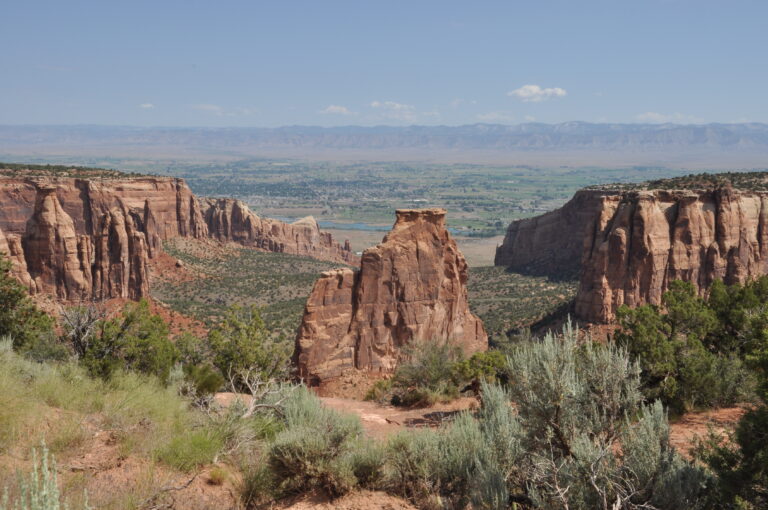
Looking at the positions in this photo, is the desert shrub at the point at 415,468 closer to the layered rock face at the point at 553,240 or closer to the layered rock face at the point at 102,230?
the layered rock face at the point at 102,230

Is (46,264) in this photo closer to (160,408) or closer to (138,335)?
(138,335)

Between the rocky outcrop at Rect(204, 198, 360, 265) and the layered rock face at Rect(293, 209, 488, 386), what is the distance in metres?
68.5

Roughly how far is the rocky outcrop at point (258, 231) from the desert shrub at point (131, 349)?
2927 inches

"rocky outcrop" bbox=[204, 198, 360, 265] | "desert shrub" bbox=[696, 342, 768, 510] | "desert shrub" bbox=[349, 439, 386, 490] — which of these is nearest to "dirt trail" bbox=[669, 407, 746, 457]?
"desert shrub" bbox=[696, 342, 768, 510]

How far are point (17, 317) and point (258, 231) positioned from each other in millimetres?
77358

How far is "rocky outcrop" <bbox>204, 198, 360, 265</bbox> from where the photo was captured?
96.0 meters

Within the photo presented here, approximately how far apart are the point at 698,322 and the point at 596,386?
12.2m

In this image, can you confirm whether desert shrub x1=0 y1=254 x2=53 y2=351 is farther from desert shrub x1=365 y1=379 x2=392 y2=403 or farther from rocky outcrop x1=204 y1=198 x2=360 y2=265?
rocky outcrop x1=204 y1=198 x2=360 y2=265

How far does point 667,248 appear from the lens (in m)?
43.2

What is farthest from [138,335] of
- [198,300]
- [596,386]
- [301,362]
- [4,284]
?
[198,300]

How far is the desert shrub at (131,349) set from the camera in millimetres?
18953

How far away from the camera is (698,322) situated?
21.1 meters

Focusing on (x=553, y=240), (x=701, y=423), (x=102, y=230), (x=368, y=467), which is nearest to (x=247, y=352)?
(x=368, y=467)

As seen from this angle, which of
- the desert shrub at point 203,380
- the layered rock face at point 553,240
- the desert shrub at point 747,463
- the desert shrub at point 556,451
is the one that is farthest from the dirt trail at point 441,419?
the layered rock face at point 553,240
